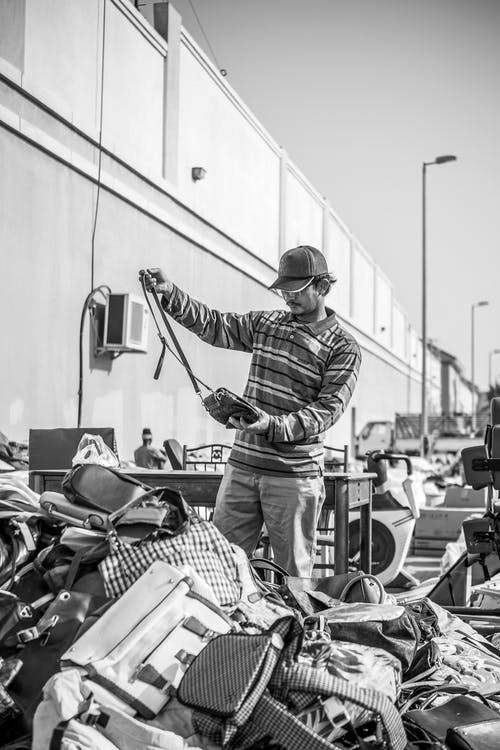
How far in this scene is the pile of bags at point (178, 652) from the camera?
2312 mm

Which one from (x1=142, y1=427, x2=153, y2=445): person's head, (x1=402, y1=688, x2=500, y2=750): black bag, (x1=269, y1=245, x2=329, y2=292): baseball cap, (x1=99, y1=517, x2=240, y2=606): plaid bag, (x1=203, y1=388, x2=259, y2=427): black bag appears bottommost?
(x1=402, y1=688, x2=500, y2=750): black bag

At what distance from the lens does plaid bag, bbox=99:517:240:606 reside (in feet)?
8.72

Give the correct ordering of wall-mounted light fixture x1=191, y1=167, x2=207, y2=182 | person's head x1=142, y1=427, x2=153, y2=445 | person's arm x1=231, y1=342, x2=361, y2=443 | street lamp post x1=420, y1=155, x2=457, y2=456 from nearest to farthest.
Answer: person's arm x1=231, y1=342, x2=361, y2=443, person's head x1=142, y1=427, x2=153, y2=445, wall-mounted light fixture x1=191, y1=167, x2=207, y2=182, street lamp post x1=420, y1=155, x2=457, y2=456

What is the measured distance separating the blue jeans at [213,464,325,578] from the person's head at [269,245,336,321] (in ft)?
2.79

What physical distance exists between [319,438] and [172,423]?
11536mm

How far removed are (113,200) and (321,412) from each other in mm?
9906

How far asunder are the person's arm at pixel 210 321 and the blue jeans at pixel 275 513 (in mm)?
669

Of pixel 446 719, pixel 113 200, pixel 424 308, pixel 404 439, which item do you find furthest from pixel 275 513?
pixel 404 439

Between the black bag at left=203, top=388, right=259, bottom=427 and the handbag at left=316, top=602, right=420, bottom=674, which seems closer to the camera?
the handbag at left=316, top=602, right=420, bottom=674

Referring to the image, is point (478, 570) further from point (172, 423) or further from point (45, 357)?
point (172, 423)

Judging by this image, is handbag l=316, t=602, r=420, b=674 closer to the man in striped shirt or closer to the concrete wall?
Result: the man in striped shirt

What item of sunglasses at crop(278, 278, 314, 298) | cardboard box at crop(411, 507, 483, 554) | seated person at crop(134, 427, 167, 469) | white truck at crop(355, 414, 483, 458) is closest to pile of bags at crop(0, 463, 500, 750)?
sunglasses at crop(278, 278, 314, 298)

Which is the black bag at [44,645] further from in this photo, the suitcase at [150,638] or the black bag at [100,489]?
the black bag at [100,489]

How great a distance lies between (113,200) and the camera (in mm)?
13414
